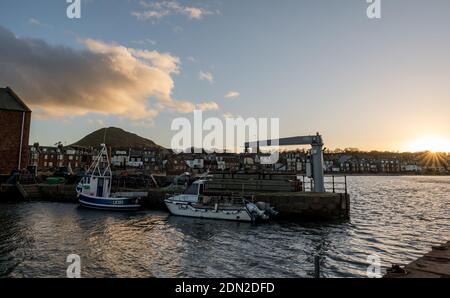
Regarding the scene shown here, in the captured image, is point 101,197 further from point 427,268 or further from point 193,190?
point 427,268

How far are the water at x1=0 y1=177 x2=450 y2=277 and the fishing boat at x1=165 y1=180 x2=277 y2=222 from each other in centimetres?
98

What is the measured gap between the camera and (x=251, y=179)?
106 feet

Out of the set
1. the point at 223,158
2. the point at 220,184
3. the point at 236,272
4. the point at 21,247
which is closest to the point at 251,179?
the point at 220,184

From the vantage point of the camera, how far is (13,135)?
4609 cm

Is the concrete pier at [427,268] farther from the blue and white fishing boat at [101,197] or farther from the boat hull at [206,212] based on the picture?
the blue and white fishing boat at [101,197]

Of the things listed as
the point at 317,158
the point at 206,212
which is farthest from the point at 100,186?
the point at 317,158

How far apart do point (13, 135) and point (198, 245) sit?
43.1m

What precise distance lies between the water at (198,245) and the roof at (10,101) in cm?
2503

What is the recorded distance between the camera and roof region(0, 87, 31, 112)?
46844mm

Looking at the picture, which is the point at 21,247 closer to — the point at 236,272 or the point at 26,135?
the point at 236,272

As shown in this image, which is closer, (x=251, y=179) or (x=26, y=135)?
(x=251, y=179)

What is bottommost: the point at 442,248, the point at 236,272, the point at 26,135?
the point at 236,272
